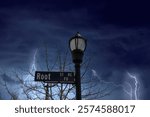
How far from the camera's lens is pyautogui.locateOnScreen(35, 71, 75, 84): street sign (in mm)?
8812

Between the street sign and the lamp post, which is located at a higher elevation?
the lamp post

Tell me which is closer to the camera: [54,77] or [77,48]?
[54,77]

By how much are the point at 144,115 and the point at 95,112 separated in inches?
56.2

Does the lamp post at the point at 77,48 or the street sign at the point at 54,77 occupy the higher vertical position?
the lamp post at the point at 77,48

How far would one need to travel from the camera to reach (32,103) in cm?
912

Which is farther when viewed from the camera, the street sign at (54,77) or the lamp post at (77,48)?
the lamp post at (77,48)

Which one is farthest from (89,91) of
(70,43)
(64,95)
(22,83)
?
(70,43)

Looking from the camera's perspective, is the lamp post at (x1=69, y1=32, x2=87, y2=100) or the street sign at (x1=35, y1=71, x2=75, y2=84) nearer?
the street sign at (x1=35, y1=71, x2=75, y2=84)

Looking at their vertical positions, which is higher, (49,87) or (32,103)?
(49,87)

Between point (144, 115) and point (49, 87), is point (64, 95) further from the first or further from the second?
point (144, 115)

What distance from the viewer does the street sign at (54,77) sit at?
8.81 metres

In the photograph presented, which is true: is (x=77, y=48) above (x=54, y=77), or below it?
above

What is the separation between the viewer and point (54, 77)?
351 inches

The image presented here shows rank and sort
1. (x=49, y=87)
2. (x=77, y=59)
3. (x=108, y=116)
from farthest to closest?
(x=49, y=87) → (x=77, y=59) → (x=108, y=116)
